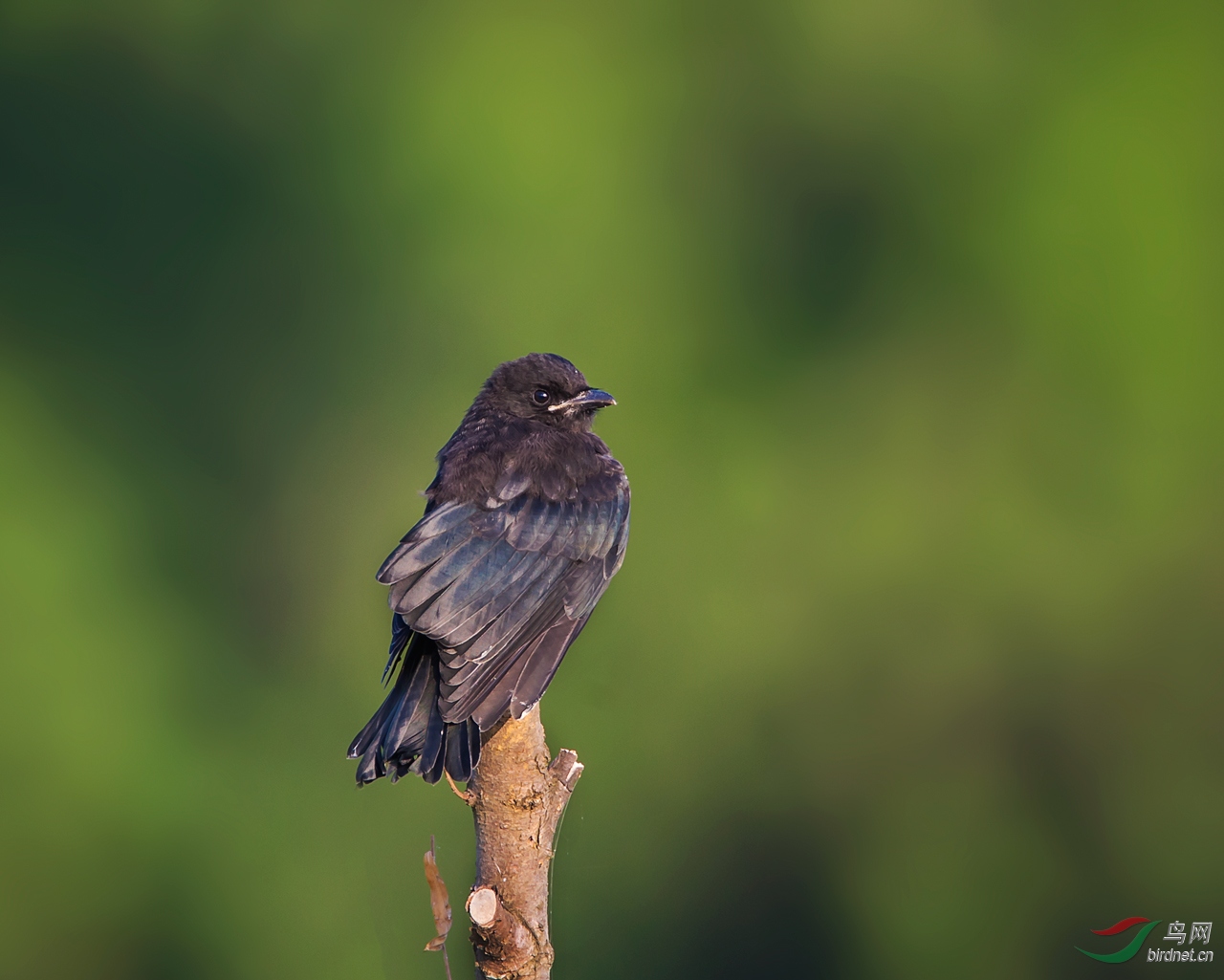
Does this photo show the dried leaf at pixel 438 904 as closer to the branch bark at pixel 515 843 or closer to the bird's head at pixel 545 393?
the branch bark at pixel 515 843

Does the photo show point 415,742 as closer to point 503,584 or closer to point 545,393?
point 503,584

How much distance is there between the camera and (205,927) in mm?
6945

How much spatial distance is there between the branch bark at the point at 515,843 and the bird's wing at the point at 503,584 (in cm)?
13

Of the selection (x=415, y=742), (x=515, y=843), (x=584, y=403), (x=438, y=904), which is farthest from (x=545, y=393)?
(x=438, y=904)

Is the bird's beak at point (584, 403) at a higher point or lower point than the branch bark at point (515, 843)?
higher

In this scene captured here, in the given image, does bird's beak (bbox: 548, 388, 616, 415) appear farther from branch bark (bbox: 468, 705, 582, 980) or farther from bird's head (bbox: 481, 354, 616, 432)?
branch bark (bbox: 468, 705, 582, 980)

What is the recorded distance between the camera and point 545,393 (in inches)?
171

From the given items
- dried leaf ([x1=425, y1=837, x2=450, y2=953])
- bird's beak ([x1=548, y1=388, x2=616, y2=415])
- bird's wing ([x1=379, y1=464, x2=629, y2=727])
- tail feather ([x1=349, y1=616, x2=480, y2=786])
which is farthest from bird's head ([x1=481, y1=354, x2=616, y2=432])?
dried leaf ([x1=425, y1=837, x2=450, y2=953])

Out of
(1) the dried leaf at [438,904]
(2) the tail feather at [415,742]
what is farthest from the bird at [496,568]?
(1) the dried leaf at [438,904]

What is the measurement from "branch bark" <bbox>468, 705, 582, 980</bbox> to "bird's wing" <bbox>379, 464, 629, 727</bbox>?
131mm

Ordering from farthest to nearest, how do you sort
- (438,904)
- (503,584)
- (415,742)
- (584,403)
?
(584,403) < (503,584) < (415,742) < (438,904)

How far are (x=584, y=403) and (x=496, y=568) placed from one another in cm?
92

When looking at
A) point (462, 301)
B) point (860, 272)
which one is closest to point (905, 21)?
point (860, 272)

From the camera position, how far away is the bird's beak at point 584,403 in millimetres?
4289
